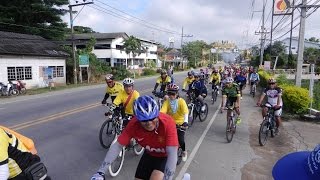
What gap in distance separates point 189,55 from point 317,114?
Answer: 329 feet

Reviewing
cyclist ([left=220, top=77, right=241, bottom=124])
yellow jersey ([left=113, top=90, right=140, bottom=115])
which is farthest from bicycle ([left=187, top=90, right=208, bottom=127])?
yellow jersey ([left=113, top=90, right=140, bottom=115])

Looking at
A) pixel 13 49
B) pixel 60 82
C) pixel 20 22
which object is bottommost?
pixel 60 82

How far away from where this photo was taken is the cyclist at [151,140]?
368 centimetres

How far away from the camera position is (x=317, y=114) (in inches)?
542

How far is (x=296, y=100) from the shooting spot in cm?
1461

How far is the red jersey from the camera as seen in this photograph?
13.1 ft

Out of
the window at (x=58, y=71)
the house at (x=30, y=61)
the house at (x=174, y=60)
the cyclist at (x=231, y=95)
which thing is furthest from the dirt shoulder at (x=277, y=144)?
the house at (x=174, y=60)

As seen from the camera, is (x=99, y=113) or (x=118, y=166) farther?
(x=99, y=113)

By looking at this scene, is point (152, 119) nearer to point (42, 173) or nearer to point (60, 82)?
point (42, 173)

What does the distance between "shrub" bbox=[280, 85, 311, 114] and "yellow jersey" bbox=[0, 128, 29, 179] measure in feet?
43.8

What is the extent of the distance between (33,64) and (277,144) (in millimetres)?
26769

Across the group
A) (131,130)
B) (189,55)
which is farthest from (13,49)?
(189,55)

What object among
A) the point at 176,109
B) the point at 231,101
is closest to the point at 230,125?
the point at 231,101

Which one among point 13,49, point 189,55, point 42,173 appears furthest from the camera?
point 189,55
